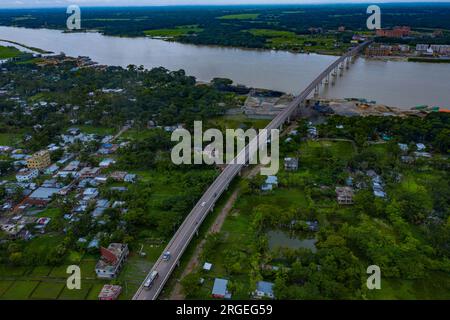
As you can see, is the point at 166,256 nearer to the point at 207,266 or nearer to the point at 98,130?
the point at 207,266

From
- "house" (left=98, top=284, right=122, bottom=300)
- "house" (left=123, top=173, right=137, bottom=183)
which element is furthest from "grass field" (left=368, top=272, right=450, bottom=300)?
"house" (left=123, top=173, right=137, bottom=183)

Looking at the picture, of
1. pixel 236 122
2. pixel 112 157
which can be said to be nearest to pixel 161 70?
pixel 236 122

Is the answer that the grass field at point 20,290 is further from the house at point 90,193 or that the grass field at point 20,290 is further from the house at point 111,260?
the house at point 90,193

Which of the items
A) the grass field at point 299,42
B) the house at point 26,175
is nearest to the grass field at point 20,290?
the house at point 26,175

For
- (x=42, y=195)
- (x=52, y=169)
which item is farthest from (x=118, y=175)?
(x=52, y=169)

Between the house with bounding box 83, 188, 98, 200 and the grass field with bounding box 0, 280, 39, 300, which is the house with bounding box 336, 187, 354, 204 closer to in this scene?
the house with bounding box 83, 188, 98, 200
